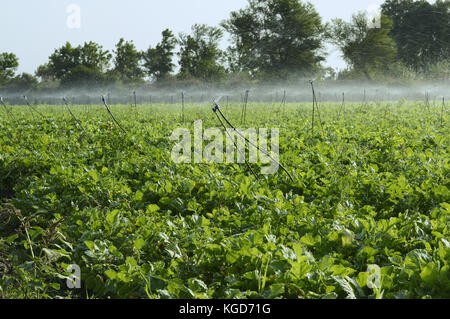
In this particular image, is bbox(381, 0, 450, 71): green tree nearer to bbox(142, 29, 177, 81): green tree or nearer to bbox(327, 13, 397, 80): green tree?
bbox(327, 13, 397, 80): green tree

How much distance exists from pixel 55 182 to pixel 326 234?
2.63m

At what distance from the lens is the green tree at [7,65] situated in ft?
159

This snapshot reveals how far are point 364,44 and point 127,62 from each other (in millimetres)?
31136

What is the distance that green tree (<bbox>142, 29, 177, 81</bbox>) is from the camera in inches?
2080

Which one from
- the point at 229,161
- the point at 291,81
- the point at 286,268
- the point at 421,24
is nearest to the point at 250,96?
the point at 291,81

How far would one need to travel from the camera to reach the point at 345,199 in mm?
3234

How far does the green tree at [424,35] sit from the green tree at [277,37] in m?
14.0

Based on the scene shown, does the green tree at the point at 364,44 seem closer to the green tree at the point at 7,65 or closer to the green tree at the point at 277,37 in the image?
the green tree at the point at 277,37

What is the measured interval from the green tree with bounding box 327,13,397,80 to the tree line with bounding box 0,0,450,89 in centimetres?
12

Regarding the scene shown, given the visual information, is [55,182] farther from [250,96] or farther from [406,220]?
[250,96]

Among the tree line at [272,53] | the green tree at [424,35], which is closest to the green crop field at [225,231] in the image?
the tree line at [272,53]

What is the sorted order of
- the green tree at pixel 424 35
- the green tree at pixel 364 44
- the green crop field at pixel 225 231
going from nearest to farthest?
the green crop field at pixel 225 231 < the green tree at pixel 364 44 < the green tree at pixel 424 35

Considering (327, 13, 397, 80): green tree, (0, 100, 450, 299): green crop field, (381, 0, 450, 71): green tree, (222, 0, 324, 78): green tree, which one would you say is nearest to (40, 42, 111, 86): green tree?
(222, 0, 324, 78): green tree
